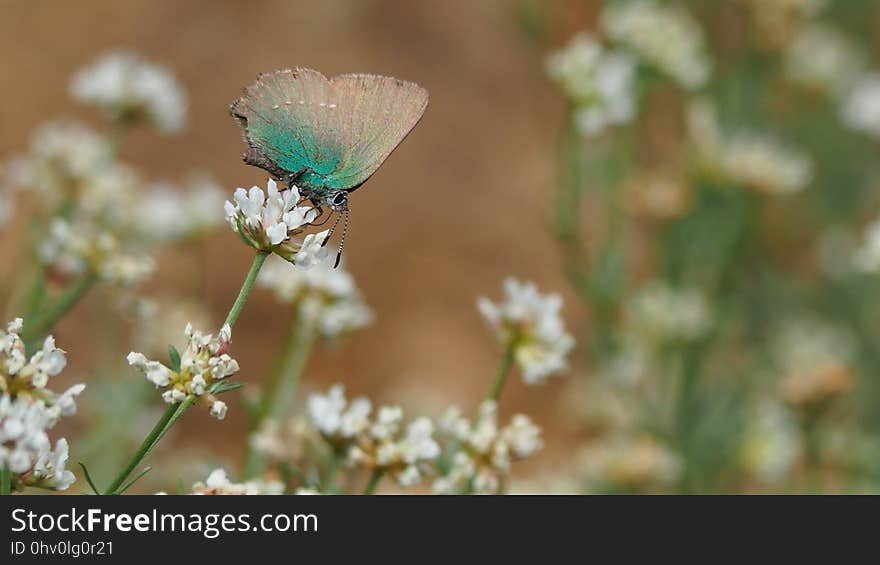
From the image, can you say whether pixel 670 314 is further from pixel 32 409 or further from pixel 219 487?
pixel 32 409

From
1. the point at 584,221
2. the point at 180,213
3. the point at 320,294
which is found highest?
the point at 584,221

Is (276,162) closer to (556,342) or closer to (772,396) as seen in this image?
(556,342)

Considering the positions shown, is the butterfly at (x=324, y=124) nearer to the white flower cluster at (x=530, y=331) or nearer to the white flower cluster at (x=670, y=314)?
the white flower cluster at (x=530, y=331)

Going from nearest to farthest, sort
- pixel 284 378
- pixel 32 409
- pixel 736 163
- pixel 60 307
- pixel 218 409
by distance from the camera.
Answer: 1. pixel 32 409
2. pixel 218 409
3. pixel 60 307
4. pixel 284 378
5. pixel 736 163

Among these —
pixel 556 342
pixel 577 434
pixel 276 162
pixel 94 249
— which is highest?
pixel 577 434

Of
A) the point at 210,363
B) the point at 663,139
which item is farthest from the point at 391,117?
the point at 663,139

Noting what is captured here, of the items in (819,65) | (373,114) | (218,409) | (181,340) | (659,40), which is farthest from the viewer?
(819,65)

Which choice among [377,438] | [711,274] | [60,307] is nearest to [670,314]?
[711,274]

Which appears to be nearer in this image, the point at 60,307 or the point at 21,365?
the point at 21,365
